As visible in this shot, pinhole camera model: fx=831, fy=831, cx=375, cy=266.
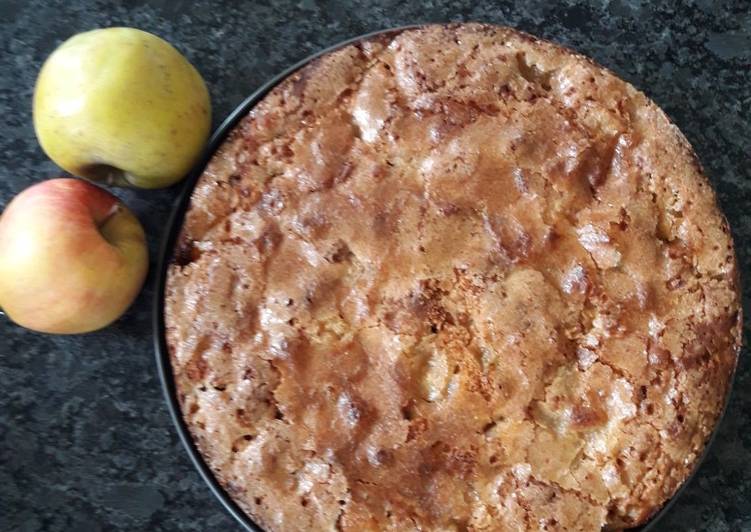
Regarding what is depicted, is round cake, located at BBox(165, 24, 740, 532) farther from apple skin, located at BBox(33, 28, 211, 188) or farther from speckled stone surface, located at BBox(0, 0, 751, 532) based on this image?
speckled stone surface, located at BBox(0, 0, 751, 532)

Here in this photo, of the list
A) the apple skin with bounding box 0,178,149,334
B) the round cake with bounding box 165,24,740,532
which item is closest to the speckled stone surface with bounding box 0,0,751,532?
the apple skin with bounding box 0,178,149,334

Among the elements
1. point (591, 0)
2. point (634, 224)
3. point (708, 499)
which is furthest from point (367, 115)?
point (708, 499)

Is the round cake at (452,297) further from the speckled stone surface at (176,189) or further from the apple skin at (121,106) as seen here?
the speckled stone surface at (176,189)

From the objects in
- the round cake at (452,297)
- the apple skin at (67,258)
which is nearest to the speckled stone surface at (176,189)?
the apple skin at (67,258)

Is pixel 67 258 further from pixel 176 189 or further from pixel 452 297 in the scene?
pixel 452 297

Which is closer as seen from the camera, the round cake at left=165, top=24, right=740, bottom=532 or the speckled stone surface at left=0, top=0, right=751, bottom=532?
the round cake at left=165, top=24, right=740, bottom=532

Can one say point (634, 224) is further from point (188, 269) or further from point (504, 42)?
point (188, 269)
